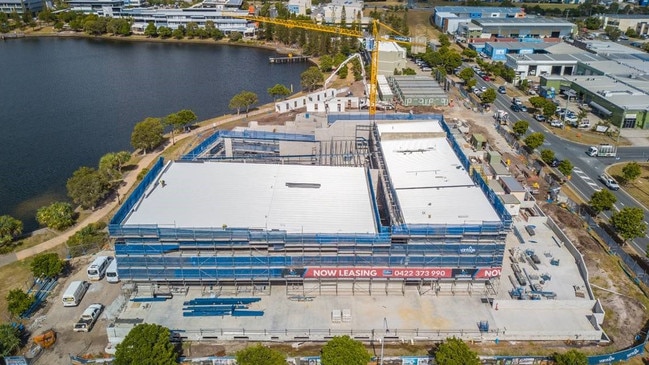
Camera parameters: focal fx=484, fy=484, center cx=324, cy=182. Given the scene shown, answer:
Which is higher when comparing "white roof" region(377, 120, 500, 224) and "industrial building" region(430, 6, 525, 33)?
"industrial building" region(430, 6, 525, 33)

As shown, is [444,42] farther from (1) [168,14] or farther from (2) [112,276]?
(2) [112,276]

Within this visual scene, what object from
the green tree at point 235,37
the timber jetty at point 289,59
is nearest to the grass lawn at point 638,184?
the timber jetty at point 289,59

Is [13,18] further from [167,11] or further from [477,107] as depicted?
[477,107]

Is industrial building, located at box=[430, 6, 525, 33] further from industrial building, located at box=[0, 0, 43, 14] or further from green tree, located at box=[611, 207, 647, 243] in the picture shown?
industrial building, located at box=[0, 0, 43, 14]

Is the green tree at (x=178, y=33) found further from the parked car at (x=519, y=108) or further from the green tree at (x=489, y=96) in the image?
the parked car at (x=519, y=108)

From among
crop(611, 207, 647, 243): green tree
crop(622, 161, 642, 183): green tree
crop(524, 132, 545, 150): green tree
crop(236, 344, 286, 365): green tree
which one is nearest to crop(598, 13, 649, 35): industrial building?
crop(524, 132, 545, 150): green tree

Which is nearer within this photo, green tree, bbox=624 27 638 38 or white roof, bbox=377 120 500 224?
white roof, bbox=377 120 500 224
